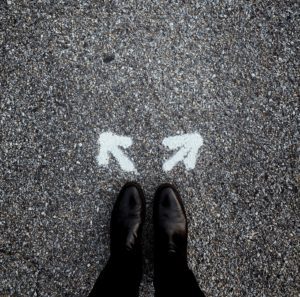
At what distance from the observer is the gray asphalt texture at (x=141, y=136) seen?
7.56 feet

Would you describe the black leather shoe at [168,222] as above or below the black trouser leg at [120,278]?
above

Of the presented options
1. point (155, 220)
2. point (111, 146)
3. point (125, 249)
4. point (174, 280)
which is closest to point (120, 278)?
point (125, 249)

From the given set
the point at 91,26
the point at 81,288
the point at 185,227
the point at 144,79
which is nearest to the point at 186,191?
the point at 185,227

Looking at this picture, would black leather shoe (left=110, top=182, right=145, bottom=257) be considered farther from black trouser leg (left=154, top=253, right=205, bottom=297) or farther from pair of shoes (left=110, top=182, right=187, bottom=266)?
black trouser leg (left=154, top=253, right=205, bottom=297)

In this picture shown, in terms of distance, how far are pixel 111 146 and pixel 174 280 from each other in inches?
37.1

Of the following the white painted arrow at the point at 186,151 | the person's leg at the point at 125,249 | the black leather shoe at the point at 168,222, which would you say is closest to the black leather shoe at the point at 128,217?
the person's leg at the point at 125,249

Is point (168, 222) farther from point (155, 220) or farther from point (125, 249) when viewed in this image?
point (125, 249)

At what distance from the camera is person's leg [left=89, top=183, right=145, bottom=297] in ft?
6.72

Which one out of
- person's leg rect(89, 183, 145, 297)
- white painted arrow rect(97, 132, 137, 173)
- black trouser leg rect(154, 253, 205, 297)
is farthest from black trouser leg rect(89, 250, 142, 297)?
white painted arrow rect(97, 132, 137, 173)

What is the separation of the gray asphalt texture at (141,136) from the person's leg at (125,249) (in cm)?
8

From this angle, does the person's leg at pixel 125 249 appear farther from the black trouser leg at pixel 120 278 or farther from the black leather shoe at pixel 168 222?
the black leather shoe at pixel 168 222

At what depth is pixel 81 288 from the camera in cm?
229

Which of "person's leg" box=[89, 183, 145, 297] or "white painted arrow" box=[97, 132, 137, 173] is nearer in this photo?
"person's leg" box=[89, 183, 145, 297]

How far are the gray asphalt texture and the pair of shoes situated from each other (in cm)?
7
